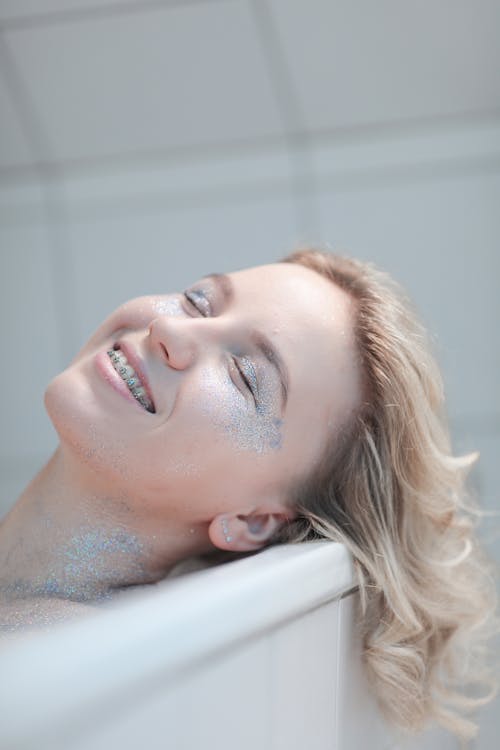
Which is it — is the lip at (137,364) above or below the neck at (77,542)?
above

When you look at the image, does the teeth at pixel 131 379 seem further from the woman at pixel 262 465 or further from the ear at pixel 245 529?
the ear at pixel 245 529

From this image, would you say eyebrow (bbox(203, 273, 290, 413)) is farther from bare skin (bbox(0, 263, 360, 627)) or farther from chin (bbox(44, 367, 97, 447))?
chin (bbox(44, 367, 97, 447))

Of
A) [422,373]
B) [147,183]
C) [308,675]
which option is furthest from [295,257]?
[147,183]

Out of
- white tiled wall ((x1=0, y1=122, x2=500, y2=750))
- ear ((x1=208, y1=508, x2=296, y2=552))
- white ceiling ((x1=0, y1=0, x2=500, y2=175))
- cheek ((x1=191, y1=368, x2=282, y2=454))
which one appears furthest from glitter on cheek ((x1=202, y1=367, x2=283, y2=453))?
white ceiling ((x1=0, y1=0, x2=500, y2=175))

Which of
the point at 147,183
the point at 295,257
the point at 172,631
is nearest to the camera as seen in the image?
the point at 172,631

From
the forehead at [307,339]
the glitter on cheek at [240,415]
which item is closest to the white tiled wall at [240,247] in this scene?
the forehead at [307,339]

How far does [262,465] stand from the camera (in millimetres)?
1145

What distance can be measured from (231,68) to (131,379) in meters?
1.20

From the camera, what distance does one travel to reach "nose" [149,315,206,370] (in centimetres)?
111

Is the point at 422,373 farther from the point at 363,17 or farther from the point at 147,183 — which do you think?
the point at 147,183

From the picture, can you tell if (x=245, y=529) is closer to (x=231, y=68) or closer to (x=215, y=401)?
(x=215, y=401)

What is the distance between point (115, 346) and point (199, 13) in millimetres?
1119

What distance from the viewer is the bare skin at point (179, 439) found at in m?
1.10

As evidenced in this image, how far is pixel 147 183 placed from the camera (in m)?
2.31
